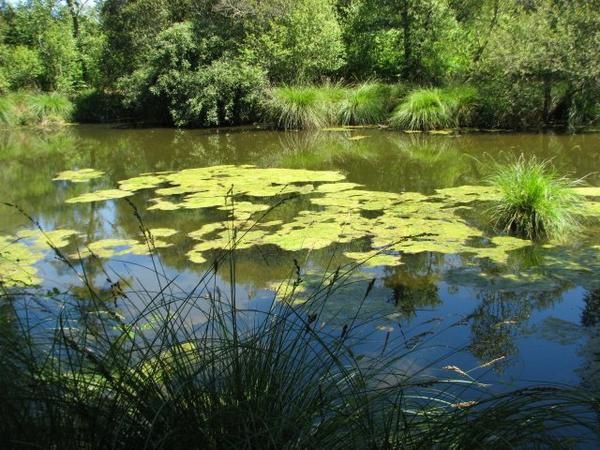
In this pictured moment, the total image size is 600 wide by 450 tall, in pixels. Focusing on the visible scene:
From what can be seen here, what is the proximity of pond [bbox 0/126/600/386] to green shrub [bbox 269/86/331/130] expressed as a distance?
8.82ft

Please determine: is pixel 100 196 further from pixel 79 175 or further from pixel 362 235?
pixel 362 235

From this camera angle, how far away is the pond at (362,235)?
12.5 feet

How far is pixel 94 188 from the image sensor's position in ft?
29.3

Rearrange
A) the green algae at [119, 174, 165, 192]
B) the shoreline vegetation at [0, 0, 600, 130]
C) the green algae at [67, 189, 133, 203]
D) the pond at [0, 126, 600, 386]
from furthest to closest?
the shoreline vegetation at [0, 0, 600, 130], the green algae at [119, 174, 165, 192], the green algae at [67, 189, 133, 203], the pond at [0, 126, 600, 386]

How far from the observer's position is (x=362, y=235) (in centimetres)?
580

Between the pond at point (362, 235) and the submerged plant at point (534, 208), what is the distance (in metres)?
0.19

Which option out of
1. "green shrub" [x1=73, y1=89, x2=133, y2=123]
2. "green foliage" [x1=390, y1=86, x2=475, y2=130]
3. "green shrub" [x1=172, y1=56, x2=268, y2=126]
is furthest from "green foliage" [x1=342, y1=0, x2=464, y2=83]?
"green shrub" [x1=73, y1=89, x2=133, y2=123]

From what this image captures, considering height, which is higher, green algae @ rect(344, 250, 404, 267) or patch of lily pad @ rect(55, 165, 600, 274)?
patch of lily pad @ rect(55, 165, 600, 274)

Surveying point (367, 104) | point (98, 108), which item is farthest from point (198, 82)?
point (98, 108)

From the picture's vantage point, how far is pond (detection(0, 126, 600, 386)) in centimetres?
382

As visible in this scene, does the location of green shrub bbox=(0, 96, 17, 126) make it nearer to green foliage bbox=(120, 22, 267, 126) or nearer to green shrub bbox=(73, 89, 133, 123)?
green shrub bbox=(73, 89, 133, 123)

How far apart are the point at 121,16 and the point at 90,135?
5.28 metres

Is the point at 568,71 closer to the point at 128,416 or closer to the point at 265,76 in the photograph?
the point at 265,76

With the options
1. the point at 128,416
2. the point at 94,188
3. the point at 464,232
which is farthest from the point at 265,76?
the point at 128,416
